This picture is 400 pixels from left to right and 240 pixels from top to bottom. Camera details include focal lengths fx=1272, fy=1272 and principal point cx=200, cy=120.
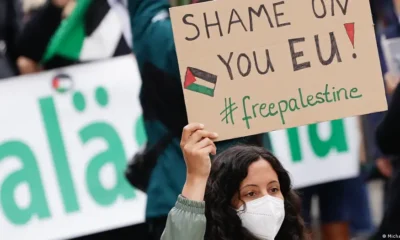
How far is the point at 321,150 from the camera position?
20.9ft

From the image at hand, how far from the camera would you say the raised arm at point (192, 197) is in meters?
3.46

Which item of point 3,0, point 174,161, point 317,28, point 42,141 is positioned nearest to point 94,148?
point 42,141

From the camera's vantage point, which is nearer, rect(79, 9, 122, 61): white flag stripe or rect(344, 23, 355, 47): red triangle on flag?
rect(344, 23, 355, 47): red triangle on flag

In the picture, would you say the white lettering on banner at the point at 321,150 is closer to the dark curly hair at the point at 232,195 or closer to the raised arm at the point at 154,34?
the raised arm at the point at 154,34

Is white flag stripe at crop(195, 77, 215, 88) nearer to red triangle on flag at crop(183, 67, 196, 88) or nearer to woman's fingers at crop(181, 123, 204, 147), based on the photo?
red triangle on flag at crop(183, 67, 196, 88)

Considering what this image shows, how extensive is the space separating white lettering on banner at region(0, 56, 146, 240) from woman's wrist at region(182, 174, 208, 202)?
2681 millimetres

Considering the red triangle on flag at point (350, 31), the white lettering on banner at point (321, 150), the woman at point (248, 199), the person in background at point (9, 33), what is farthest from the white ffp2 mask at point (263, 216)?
the person in background at point (9, 33)

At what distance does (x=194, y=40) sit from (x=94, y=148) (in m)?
2.58

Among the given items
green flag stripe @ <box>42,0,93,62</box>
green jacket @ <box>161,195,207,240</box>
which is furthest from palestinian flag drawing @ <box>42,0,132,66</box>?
green jacket @ <box>161,195,207,240</box>

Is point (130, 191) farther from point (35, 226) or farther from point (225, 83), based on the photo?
point (225, 83)

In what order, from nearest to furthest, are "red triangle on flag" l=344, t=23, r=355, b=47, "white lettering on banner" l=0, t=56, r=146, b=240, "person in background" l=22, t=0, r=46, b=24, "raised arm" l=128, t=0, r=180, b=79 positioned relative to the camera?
"red triangle on flag" l=344, t=23, r=355, b=47, "raised arm" l=128, t=0, r=180, b=79, "white lettering on banner" l=0, t=56, r=146, b=240, "person in background" l=22, t=0, r=46, b=24

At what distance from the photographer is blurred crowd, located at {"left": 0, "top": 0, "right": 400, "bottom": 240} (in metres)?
4.77

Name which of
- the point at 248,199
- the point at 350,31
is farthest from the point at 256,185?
the point at 350,31

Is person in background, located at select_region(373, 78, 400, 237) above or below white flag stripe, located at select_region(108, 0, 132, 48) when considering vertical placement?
below
